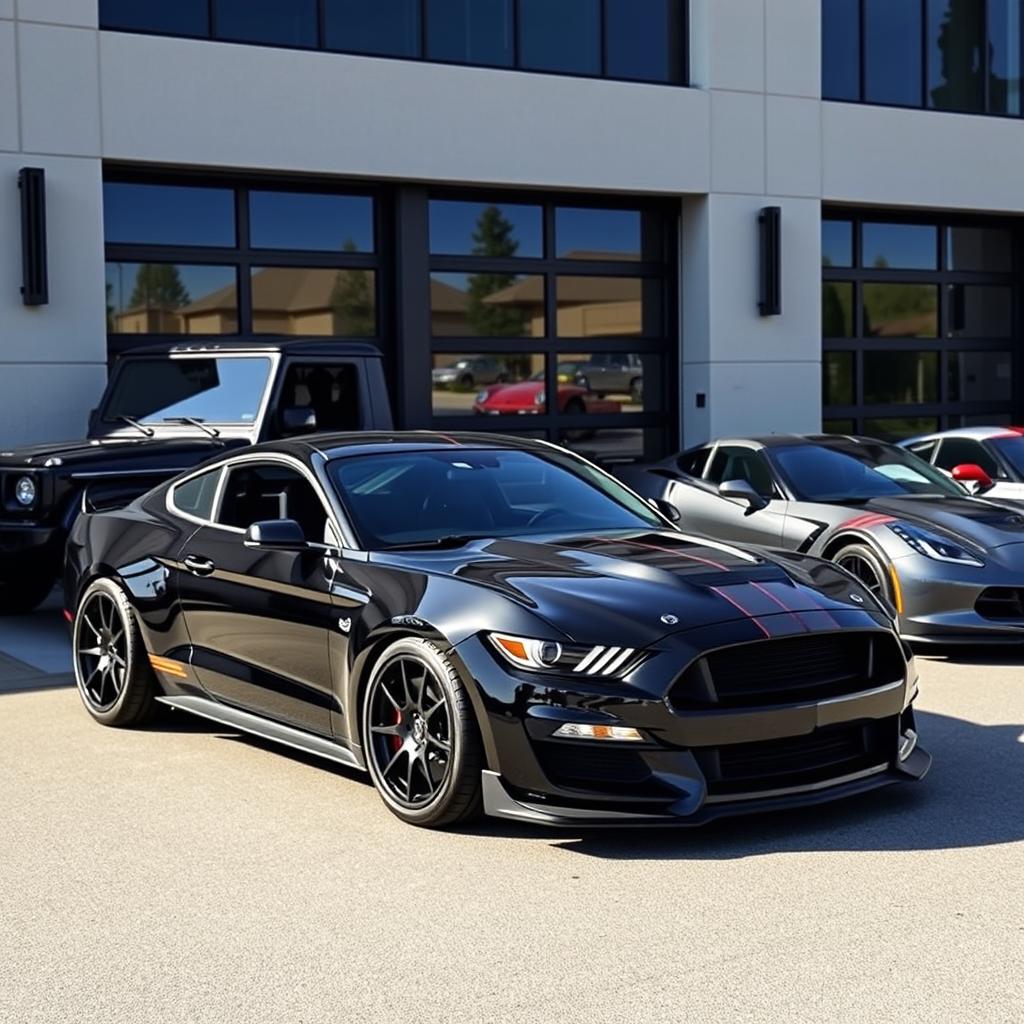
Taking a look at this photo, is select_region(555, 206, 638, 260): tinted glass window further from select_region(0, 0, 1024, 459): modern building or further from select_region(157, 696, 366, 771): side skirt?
select_region(157, 696, 366, 771): side skirt

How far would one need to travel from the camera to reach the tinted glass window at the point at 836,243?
20156 mm

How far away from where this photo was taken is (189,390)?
1171 centimetres

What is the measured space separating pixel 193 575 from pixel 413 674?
168cm

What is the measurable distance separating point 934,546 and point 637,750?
4.71m

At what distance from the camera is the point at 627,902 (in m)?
4.96

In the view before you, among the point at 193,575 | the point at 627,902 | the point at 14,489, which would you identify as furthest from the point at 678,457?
the point at 627,902

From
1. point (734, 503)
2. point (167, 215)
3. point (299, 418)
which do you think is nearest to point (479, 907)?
point (299, 418)

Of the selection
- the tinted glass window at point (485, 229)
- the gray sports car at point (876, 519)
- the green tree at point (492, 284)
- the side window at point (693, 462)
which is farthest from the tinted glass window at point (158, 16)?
the side window at point (693, 462)

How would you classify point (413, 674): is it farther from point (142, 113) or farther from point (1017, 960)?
point (142, 113)

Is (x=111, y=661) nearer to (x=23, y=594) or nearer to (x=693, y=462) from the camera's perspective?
(x=23, y=594)

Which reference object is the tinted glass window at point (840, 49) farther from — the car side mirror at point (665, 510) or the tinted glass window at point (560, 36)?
the car side mirror at point (665, 510)

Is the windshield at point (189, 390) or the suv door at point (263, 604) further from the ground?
the windshield at point (189, 390)

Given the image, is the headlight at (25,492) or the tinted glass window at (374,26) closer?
the headlight at (25,492)

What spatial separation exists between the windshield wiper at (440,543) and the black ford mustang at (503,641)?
1 cm
